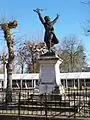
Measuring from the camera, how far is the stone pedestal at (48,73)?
63.9 ft

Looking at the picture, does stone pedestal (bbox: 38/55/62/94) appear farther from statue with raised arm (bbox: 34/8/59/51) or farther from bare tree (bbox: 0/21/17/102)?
bare tree (bbox: 0/21/17/102)

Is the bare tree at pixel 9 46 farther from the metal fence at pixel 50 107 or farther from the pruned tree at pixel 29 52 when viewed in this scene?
the pruned tree at pixel 29 52

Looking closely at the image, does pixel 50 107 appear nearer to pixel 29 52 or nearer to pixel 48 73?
pixel 48 73

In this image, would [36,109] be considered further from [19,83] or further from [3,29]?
[19,83]

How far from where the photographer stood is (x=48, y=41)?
2039 cm

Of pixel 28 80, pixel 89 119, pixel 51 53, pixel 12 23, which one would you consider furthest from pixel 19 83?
pixel 89 119

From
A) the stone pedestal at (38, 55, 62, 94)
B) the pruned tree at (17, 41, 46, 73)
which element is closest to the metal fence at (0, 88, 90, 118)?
the stone pedestal at (38, 55, 62, 94)

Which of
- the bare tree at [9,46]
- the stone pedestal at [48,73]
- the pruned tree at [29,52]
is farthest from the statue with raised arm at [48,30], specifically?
the pruned tree at [29,52]

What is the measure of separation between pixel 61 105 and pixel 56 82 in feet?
8.42

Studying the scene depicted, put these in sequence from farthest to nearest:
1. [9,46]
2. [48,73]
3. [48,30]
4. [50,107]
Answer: [9,46], [48,30], [48,73], [50,107]

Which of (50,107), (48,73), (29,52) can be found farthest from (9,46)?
(29,52)

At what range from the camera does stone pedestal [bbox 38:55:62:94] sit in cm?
1948

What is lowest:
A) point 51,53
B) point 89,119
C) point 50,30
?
point 89,119

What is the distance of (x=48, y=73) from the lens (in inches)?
775
